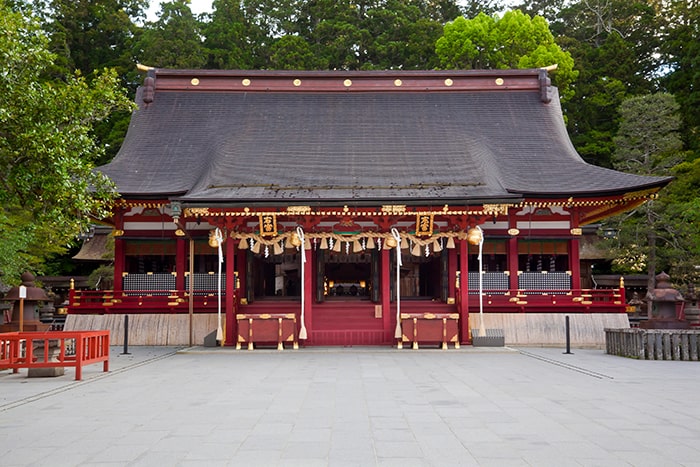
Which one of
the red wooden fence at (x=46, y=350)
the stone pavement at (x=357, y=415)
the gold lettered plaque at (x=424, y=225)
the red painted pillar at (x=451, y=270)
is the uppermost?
the gold lettered plaque at (x=424, y=225)

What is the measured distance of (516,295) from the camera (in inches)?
730

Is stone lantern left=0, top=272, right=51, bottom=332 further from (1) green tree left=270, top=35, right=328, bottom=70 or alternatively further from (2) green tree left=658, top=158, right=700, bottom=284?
(1) green tree left=270, top=35, right=328, bottom=70

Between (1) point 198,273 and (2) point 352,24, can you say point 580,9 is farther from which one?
(1) point 198,273

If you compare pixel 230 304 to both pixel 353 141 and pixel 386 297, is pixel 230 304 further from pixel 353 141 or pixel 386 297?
pixel 353 141

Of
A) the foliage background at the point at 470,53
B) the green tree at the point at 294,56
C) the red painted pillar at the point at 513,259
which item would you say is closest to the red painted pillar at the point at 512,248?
the red painted pillar at the point at 513,259

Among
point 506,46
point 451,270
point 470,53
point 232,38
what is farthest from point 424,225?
point 232,38

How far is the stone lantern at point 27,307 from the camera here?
12383mm

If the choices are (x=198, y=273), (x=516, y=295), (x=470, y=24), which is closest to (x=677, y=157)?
(x=516, y=295)

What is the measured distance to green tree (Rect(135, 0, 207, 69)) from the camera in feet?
111

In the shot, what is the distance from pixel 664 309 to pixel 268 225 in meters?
10.5

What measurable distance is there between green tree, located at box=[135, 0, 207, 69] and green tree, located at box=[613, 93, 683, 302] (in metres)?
23.0

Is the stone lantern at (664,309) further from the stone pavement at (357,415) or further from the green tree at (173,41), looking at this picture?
the green tree at (173,41)

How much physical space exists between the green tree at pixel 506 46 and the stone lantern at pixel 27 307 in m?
27.1

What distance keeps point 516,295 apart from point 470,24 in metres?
20.8
